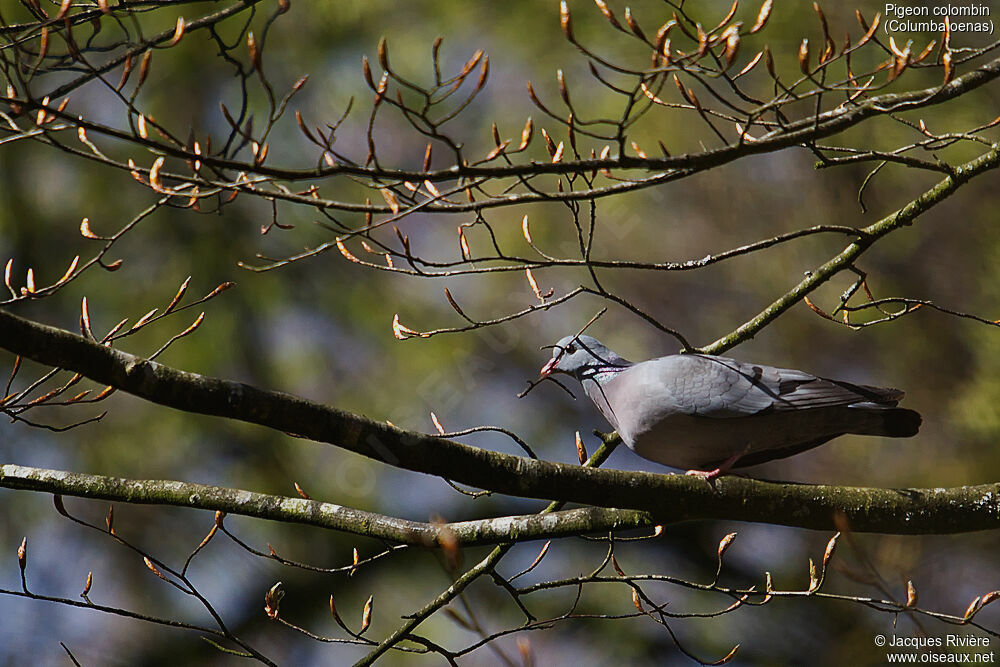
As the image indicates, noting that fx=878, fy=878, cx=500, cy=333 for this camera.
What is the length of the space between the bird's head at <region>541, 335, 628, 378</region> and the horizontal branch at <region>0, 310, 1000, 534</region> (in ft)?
1.89

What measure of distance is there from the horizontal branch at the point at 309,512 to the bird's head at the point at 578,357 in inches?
20.6

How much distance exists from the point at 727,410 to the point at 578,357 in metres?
0.48

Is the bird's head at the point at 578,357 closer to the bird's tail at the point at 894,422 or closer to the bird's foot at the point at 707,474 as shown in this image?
the bird's foot at the point at 707,474

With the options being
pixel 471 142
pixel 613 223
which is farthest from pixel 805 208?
pixel 471 142

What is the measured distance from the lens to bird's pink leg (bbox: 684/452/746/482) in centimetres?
204

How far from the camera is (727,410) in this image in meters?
2.21

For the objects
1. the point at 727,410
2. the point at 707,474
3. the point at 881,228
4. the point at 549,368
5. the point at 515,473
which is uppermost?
the point at 881,228

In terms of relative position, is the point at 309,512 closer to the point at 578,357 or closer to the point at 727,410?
the point at 578,357

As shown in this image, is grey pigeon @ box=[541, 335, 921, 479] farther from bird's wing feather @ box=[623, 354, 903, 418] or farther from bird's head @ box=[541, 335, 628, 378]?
bird's head @ box=[541, 335, 628, 378]

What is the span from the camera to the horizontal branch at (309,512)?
201 cm

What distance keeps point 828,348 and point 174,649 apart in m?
4.00

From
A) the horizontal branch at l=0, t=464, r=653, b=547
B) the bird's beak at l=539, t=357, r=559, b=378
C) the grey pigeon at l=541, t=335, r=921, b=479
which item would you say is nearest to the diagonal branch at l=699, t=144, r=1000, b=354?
the grey pigeon at l=541, t=335, r=921, b=479

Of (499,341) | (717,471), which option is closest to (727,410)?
(717,471)

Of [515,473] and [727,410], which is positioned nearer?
[515,473]
